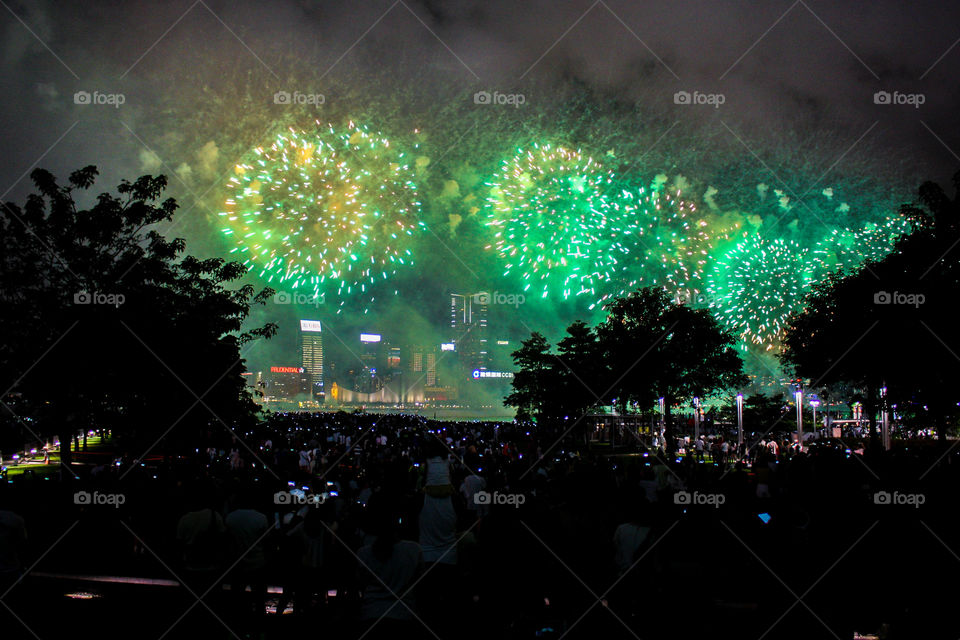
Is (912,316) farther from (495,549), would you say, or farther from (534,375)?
(534,375)

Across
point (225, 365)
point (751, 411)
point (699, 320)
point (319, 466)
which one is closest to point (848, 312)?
point (699, 320)

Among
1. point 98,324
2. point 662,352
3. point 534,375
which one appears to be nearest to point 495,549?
point 98,324

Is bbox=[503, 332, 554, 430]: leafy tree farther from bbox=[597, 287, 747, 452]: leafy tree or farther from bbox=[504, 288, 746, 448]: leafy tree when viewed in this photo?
bbox=[597, 287, 747, 452]: leafy tree

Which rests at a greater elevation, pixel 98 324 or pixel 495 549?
pixel 98 324

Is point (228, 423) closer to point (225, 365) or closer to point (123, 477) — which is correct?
point (225, 365)

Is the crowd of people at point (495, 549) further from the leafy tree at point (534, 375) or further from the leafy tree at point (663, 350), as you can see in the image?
the leafy tree at point (534, 375)

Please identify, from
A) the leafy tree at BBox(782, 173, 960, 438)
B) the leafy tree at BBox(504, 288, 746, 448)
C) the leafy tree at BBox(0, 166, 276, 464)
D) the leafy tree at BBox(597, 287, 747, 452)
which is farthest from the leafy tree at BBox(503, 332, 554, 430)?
the leafy tree at BBox(0, 166, 276, 464)
